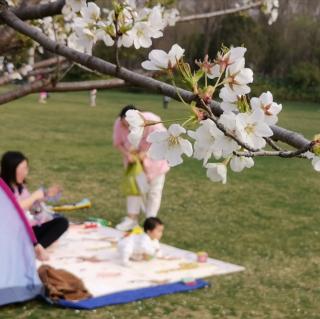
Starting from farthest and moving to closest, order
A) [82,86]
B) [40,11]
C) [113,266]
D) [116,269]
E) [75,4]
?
[113,266], [116,269], [82,86], [40,11], [75,4]

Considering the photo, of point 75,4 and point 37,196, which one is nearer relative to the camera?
point 75,4

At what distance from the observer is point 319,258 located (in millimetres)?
7188

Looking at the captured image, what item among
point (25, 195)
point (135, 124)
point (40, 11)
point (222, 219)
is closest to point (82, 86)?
point (40, 11)

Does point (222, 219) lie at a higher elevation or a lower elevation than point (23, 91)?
lower

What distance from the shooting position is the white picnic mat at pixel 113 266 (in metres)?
6.10

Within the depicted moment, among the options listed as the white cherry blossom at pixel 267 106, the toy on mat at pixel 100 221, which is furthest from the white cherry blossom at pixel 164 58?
the toy on mat at pixel 100 221

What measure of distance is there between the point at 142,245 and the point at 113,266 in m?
0.35

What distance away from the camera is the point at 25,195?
694 centimetres

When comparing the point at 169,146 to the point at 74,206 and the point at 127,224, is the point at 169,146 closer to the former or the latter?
the point at 127,224

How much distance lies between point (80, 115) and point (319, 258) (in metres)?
18.6

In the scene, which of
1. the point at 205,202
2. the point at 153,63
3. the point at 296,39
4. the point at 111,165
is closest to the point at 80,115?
the point at 111,165

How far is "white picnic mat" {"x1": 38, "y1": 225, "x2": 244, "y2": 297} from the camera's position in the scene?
20.0 feet

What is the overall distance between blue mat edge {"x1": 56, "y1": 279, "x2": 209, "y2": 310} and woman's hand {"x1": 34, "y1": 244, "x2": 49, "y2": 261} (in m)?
0.76

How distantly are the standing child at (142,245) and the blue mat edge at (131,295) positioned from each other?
791 millimetres
